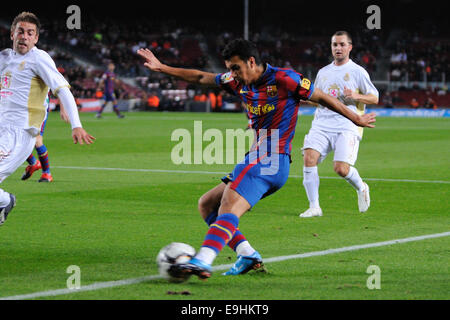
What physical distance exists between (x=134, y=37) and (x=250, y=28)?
8514 mm

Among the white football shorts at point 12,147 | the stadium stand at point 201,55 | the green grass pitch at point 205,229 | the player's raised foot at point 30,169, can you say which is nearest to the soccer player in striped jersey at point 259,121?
the green grass pitch at point 205,229

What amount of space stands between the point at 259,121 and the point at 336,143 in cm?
415

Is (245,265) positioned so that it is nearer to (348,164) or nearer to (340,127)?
(348,164)

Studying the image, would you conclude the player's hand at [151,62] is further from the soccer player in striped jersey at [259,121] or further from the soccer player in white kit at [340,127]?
the soccer player in white kit at [340,127]

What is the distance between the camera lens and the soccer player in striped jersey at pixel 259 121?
6.30m

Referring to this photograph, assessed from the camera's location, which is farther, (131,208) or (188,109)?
(188,109)

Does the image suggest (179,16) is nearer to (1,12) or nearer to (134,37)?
(134,37)

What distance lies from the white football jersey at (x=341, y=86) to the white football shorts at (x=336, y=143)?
0.22 ft

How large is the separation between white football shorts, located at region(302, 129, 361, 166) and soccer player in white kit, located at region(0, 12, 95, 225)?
3.86 meters

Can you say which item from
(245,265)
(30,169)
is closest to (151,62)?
(245,265)

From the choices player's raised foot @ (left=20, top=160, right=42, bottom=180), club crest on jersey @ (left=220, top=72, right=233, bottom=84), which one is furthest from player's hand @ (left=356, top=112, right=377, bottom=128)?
player's raised foot @ (left=20, top=160, right=42, bottom=180)

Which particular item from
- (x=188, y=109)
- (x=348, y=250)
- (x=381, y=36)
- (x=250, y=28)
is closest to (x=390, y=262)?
(x=348, y=250)

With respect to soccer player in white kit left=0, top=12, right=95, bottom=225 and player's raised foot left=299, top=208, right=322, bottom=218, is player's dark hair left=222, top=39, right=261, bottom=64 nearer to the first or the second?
soccer player in white kit left=0, top=12, right=95, bottom=225

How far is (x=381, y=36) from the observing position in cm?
5609
